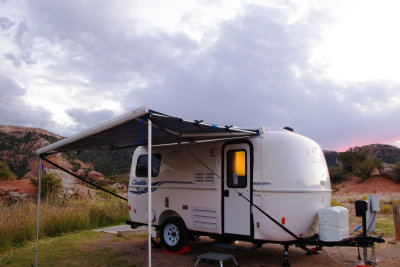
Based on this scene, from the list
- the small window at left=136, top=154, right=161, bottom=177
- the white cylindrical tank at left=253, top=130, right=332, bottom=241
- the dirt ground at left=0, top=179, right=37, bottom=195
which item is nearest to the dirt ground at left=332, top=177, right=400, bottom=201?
the dirt ground at left=0, top=179, right=37, bottom=195

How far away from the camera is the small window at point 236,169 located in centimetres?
714

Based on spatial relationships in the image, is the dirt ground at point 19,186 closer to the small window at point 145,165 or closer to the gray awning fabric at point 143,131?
the small window at point 145,165

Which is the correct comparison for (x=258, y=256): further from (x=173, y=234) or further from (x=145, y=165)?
(x=145, y=165)

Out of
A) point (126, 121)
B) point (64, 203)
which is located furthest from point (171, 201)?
point (64, 203)

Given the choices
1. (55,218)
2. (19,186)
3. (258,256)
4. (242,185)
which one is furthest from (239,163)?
(19,186)

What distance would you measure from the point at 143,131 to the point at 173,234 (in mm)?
2686

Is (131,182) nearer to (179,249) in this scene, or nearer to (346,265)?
(179,249)

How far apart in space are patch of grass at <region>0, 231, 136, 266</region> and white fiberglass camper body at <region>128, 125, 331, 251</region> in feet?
4.25

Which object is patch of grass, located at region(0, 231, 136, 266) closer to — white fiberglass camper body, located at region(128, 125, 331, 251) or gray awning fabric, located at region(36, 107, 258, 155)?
white fiberglass camper body, located at region(128, 125, 331, 251)

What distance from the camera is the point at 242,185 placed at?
7.12m

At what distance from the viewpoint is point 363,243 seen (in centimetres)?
633

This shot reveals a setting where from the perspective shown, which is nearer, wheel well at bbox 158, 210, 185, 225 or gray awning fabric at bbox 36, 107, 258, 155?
gray awning fabric at bbox 36, 107, 258, 155

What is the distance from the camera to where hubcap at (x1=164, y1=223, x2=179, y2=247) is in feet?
27.0

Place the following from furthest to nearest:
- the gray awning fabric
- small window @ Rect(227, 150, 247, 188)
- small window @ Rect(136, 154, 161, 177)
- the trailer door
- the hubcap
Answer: small window @ Rect(136, 154, 161, 177) < the hubcap < small window @ Rect(227, 150, 247, 188) < the trailer door < the gray awning fabric
